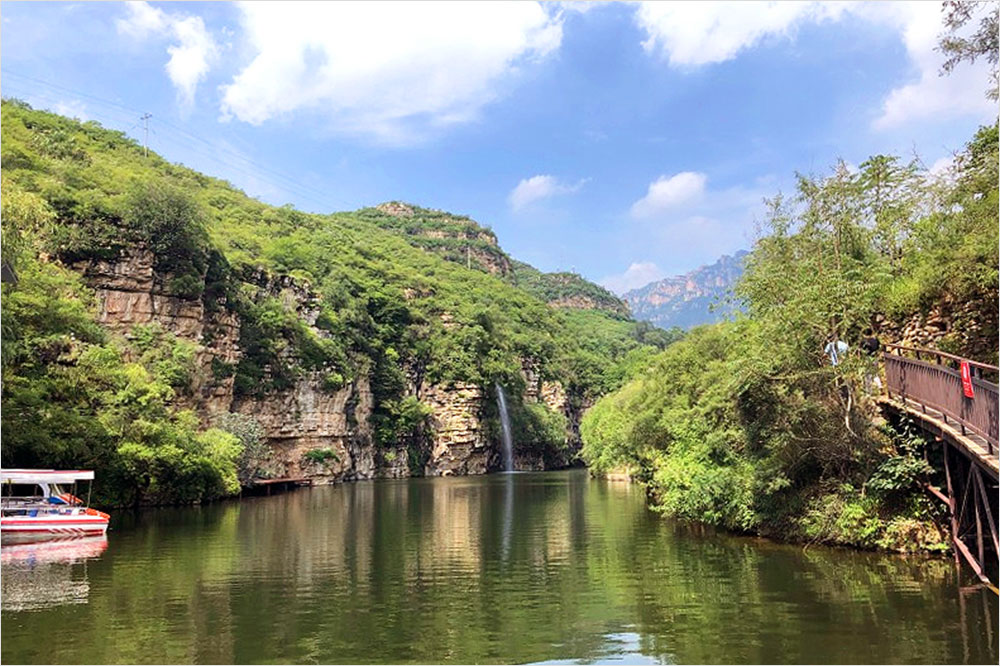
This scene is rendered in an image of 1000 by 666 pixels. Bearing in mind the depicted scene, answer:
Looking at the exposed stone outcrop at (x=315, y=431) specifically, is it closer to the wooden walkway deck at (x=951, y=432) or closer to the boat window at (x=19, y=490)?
the boat window at (x=19, y=490)

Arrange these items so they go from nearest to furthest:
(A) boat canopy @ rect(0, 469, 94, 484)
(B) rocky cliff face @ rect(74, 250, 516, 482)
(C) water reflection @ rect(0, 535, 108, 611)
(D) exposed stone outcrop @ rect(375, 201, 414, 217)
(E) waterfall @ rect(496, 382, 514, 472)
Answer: (C) water reflection @ rect(0, 535, 108, 611), (A) boat canopy @ rect(0, 469, 94, 484), (B) rocky cliff face @ rect(74, 250, 516, 482), (E) waterfall @ rect(496, 382, 514, 472), (D) exposed stone outcrop @ rect(375, 201, 414, 217)

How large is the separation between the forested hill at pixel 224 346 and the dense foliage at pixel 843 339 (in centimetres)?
2613

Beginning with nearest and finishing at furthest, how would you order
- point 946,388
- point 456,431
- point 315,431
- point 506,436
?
point 946,388
point 315,431
point 456,431
point 506,436

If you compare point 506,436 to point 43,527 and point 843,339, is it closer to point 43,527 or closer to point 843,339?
point 43,527

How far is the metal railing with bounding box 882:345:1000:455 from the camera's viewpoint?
42.4 ft

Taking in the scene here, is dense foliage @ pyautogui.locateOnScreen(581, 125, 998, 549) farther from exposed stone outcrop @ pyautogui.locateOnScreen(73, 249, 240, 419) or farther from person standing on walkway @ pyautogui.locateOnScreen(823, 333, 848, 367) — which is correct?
exposed stone outcrop @ pyautogui.locateOnScreen(73, 249, 240, 419)

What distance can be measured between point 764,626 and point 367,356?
67751 mm

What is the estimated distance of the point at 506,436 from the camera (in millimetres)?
85375

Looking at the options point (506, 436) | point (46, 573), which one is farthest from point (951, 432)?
point (506, 436)

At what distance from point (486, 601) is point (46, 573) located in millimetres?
11541

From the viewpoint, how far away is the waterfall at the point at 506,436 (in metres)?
84.8

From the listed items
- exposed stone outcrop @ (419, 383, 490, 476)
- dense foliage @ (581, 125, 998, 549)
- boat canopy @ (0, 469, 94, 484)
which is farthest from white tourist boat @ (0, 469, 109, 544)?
exposed stone outcrop @ (419, 383, 490, 476)

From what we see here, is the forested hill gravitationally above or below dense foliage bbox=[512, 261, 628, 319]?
below

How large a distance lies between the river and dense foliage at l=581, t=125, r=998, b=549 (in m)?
1.17
